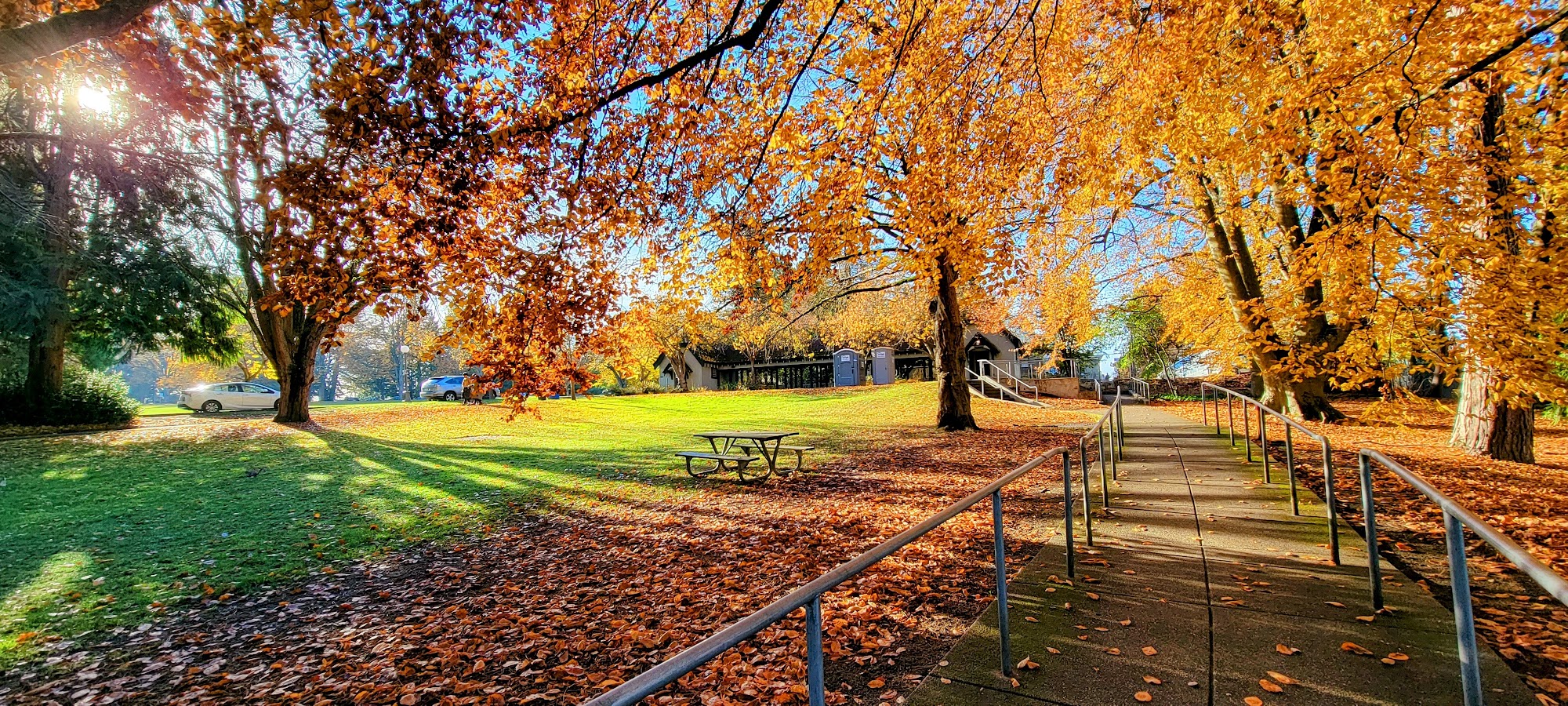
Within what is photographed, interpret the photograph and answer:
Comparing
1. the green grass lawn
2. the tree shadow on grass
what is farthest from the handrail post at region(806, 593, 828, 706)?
the green grass lawn

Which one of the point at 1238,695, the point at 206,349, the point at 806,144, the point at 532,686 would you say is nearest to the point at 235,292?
the point at 206,349

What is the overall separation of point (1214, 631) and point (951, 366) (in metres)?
12.1

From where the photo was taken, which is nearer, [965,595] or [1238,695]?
[1238,695]

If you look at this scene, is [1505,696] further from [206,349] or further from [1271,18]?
[206,349]

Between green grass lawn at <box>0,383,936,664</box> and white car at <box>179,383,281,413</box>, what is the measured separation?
13012 mm

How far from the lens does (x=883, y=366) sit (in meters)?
38.6

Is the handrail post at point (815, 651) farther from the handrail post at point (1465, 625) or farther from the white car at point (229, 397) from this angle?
the white car at point (229, 397)

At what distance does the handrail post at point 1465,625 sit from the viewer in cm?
221

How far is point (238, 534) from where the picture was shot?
7703mm

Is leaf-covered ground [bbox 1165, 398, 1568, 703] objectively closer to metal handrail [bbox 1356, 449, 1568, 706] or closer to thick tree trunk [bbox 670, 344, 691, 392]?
metal handrail [bbox 1356, 449, 1568, 706]

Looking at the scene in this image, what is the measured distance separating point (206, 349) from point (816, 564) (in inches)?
971

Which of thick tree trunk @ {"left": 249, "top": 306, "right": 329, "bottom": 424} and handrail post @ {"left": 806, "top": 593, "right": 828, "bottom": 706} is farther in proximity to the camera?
thick tree trunk @ {"left": 249, "top": 306, "right": 329, "bottom": 424}

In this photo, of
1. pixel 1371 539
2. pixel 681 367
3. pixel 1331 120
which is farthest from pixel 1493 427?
pixel 681 367

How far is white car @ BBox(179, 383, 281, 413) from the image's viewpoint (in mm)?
28844
